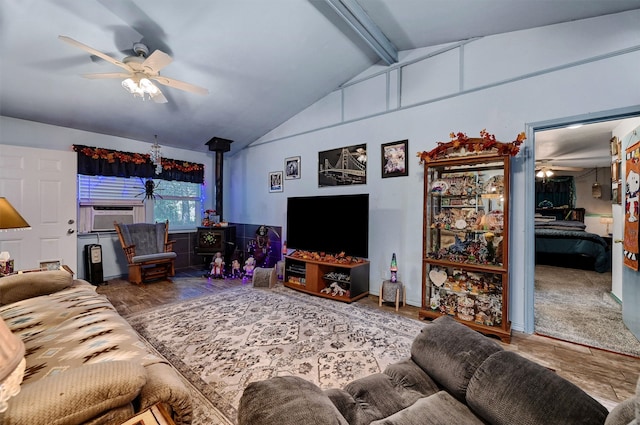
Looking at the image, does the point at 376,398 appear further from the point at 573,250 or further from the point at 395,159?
the point at 573,250

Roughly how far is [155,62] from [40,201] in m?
2.92

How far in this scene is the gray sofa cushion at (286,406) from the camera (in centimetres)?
77

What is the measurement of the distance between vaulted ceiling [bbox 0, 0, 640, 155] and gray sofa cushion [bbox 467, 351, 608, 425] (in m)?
2.85

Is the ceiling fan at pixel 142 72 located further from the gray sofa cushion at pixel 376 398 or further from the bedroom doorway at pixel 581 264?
the bedroom doorway at pixel 581 264

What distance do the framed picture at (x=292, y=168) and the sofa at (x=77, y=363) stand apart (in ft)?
10.3

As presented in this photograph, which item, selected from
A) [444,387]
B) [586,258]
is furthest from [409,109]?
[586,258]

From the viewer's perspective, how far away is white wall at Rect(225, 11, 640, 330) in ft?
7.85

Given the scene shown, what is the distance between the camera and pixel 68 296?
7.16ft

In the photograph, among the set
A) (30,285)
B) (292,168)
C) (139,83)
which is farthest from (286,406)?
(292,168)

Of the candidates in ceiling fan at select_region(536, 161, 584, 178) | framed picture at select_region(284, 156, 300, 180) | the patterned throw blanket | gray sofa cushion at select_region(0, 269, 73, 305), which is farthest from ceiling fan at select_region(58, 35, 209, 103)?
ceiling fan at select_region(536, 161, 584, 178)

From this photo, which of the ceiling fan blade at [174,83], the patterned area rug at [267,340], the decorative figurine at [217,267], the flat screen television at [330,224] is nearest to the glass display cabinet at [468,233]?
the patterned area rug at [267,340]

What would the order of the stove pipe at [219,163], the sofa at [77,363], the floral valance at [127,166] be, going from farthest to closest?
the stove pipe at [219,163], the floral valance at [127,166], the sofa at [77,363]

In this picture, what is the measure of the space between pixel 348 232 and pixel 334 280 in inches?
27.1

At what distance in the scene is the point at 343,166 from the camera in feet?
13.5
